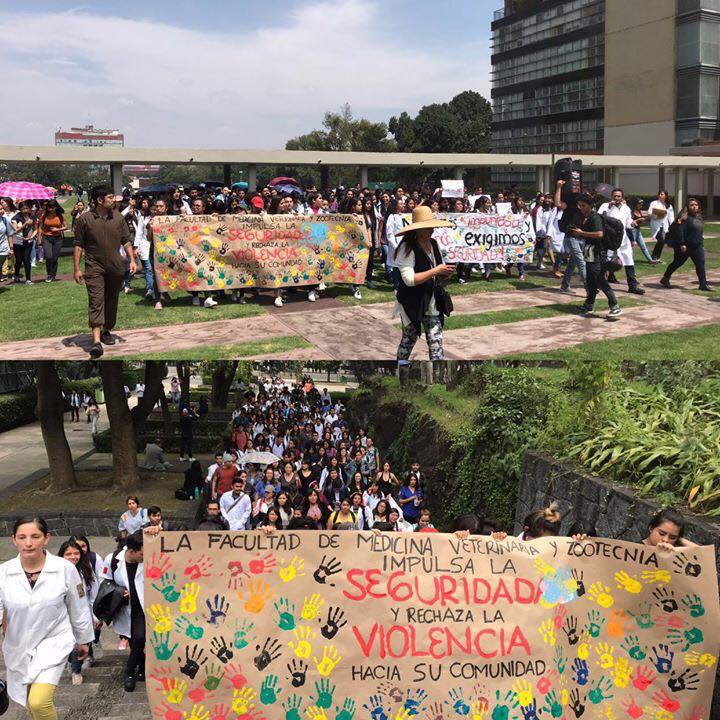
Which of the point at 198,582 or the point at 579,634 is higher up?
the point at 198,582

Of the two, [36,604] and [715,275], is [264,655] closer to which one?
[36,604]

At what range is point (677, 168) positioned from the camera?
31.6m

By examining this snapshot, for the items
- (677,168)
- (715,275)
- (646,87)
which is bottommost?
(715,275)

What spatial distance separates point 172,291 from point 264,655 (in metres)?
8.42

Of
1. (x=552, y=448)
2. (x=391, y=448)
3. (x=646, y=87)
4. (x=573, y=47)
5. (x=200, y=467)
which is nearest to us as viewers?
(x=552, y=448)

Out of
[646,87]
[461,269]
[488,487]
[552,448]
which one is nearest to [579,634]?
[552,448]

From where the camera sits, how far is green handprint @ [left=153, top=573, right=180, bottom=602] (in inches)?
176

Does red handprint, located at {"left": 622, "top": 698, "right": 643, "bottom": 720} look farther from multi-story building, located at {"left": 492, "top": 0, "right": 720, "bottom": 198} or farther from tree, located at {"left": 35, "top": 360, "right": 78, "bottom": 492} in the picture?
multi-story building, located at {"left": 492, "top": 0, "right": 720, "bottom": 198}

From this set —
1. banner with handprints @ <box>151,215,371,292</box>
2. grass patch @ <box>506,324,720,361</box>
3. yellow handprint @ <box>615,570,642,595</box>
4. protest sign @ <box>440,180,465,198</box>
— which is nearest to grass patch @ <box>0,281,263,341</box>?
banner with handprints @ <box>151,215,371,292</box>

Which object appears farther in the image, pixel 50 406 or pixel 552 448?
pixel 50 406

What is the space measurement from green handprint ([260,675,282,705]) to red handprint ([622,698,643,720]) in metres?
1.88

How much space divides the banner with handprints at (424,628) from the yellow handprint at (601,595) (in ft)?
0.04

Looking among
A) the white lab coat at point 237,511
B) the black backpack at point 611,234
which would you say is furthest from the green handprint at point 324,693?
the black backpack at point 611,234

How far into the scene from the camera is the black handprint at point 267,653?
4.41 m
